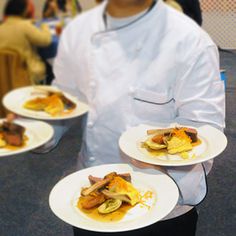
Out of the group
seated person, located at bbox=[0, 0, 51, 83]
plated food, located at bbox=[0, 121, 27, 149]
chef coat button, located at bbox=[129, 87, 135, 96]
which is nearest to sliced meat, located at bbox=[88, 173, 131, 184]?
chef coat button, located at bbox=[129, 87, 135, 96]

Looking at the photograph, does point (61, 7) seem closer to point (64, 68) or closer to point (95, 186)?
point (64, 68)

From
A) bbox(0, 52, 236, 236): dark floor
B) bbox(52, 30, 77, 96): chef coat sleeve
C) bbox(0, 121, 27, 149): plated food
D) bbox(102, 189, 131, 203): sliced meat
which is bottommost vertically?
bbox(0, 52, 236, 236): dark floor

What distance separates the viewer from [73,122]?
81 cm

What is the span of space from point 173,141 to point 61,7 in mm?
361

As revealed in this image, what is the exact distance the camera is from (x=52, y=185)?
1.61 m

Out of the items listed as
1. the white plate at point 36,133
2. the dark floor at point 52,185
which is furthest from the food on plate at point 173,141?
the white plate at point 36,133

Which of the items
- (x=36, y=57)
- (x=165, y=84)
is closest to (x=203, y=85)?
(x=165, y=84)

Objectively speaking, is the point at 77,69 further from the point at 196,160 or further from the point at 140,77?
the point at 196,160

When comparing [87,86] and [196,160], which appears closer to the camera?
[196,160]

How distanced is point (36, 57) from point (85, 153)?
0.37 metres

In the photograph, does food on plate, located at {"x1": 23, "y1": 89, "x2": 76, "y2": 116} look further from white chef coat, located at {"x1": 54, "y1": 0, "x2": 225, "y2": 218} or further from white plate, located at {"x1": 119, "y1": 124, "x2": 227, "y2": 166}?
white plate, located at {"x1": 119, "y1": 124, "x2": 227, "y2": 166}

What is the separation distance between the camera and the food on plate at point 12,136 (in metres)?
0.71

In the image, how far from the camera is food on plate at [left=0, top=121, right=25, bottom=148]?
714 mm

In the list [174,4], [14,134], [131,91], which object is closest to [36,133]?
[14,134]
